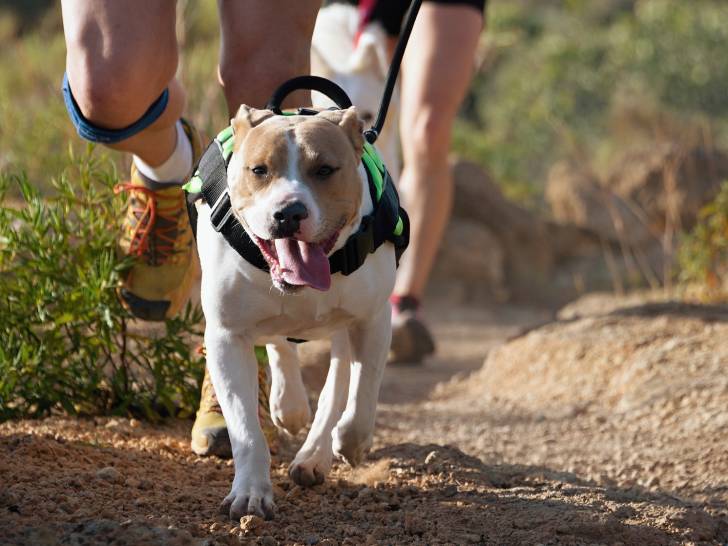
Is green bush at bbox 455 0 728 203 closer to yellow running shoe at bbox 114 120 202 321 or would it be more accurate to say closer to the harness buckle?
yellow running shoe at bbox 114 120 202 321

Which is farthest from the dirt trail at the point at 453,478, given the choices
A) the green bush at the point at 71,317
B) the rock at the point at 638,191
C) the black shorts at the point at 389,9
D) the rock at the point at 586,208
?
the rock at the point at 586,208

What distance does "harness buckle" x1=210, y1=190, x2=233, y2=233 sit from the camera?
266 cm

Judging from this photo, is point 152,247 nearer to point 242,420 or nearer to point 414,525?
point 242,420

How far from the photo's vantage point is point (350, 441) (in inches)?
115

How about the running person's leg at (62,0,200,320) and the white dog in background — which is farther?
the white dog in background

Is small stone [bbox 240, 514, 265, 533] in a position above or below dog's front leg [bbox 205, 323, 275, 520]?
below

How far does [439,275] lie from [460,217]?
0.65 m

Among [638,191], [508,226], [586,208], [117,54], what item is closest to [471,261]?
[508,226]

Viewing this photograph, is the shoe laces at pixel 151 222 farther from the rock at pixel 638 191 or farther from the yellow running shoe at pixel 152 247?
the rock at pixel 638 191

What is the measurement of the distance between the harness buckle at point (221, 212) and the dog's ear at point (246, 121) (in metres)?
0.14

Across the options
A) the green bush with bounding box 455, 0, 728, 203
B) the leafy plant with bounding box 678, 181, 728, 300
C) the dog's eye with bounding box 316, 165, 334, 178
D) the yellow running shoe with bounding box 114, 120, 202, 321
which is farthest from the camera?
the green bush with bounding box 455, 0, 728, 203

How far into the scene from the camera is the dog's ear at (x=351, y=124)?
2650 mm

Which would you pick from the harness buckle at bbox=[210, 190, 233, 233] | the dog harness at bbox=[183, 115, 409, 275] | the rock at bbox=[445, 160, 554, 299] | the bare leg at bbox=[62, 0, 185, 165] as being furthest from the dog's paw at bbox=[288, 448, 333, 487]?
the rock at bbox=[445, 160, 554, 299]

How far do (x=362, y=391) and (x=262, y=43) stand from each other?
1045 mm
